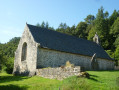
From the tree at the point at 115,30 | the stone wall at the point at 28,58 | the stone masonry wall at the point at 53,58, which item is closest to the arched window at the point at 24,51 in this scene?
the stone wall at the point at 28,58

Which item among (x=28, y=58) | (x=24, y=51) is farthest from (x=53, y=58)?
(x=24, y=51)

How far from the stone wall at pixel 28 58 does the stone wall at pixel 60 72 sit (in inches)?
115

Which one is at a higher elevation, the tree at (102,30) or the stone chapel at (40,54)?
the tree at (102,30)

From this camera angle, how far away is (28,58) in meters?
21.0

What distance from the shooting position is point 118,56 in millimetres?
41781

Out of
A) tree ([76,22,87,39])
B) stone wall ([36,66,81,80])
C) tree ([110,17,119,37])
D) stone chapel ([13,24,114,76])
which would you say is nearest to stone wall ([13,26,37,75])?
stone chapel ([13,24,114,76])

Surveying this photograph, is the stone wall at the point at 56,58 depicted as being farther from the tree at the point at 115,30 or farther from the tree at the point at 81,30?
the tree at the point at 81,30

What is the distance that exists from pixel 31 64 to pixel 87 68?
11197mm

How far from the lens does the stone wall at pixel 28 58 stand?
64.5 feet

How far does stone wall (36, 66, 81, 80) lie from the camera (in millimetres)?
12094

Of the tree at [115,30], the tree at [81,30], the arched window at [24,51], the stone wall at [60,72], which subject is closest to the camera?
the stone wall at [60,72]

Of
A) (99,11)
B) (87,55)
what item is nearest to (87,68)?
(87,55)

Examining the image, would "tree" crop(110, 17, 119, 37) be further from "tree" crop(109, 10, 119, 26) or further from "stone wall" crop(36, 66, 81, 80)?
"stone wall" crop(36, 66, 81, 80)

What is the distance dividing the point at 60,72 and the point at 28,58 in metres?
8.75
